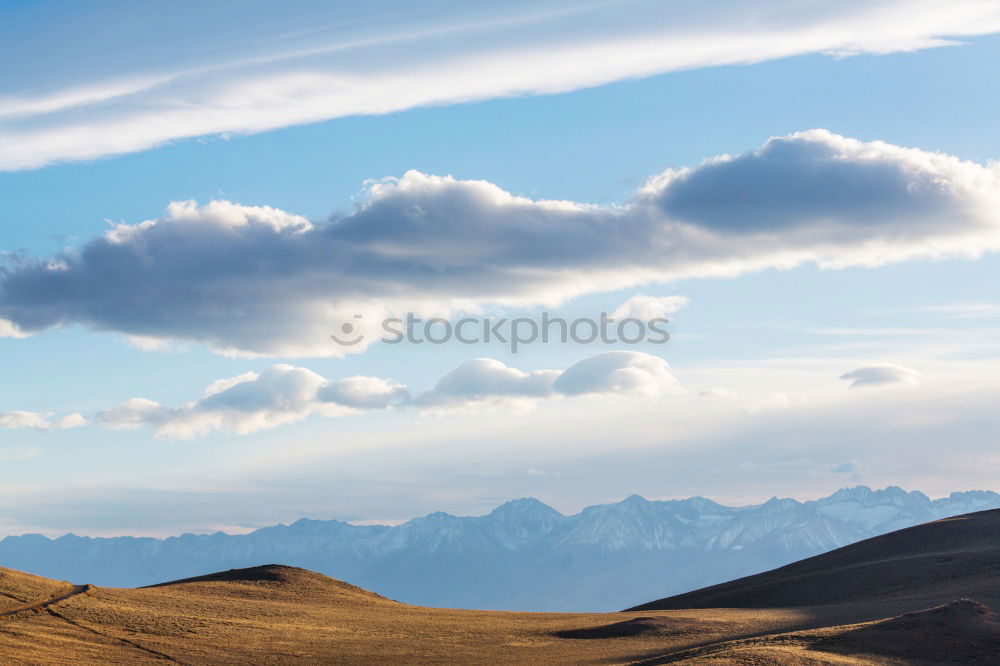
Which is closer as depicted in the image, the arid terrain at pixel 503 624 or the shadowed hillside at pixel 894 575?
the arid terrain at pixel 503 624

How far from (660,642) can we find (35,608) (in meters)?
52.1

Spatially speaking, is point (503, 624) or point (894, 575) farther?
point (894, 575)

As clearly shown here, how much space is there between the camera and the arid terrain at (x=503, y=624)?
73062mm

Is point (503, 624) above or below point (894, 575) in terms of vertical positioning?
below

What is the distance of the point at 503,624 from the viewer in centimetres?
10519

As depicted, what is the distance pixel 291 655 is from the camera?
274 ft

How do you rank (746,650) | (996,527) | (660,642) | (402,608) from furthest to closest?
(996,527) → (402,608) → (660,642) → (746,650)

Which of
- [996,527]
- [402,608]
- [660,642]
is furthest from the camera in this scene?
[996,527]

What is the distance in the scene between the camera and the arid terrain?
240ft

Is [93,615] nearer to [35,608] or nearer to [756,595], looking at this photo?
[35,608]

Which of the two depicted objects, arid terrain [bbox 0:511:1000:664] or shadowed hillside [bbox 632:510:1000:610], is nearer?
arid terrain [bbox 0:511:1000:664]

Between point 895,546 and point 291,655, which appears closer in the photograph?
point 291,655

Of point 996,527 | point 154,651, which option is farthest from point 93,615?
point 996,527

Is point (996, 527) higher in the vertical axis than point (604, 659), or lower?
higher
